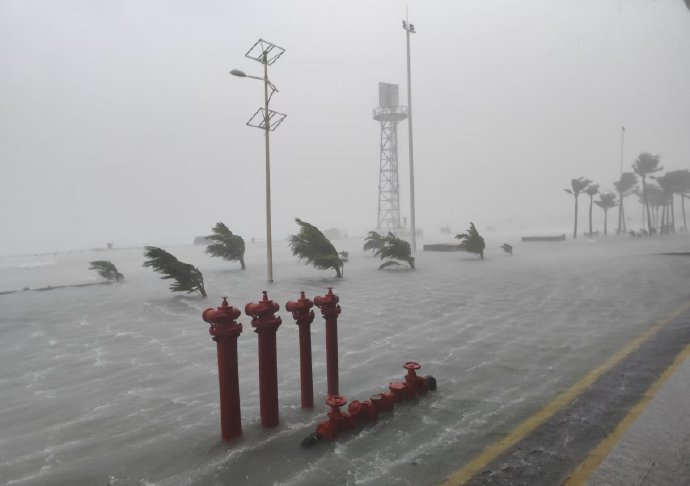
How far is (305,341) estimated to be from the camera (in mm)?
3750

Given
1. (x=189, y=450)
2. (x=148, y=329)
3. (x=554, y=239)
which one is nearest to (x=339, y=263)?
(x=148, y=329)

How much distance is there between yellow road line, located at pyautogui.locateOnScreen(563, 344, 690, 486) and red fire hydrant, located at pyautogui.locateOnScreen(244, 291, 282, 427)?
2218 mm

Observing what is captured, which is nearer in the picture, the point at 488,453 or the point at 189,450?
the point at 488,453

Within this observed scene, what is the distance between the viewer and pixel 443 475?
8.72ft

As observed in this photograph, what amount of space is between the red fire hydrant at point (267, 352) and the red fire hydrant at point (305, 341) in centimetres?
38

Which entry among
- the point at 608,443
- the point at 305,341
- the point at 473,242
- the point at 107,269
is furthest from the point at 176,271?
the point at 473,242

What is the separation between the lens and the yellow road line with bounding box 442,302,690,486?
2676 millimetres

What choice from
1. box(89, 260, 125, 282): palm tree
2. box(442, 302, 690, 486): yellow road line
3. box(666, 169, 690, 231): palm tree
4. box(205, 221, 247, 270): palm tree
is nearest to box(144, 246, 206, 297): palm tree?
box(89, 260, 125, 282): palm tree

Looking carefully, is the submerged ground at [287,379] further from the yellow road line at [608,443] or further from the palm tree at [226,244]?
the palm tree at [226,244]

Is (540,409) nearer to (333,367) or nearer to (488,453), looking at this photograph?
(488,453)

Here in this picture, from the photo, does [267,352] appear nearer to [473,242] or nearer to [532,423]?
[532,423]

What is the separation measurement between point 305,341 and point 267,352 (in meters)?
0.51

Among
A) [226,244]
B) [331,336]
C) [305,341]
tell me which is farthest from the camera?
[226,244]

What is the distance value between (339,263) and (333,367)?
1074 cm
